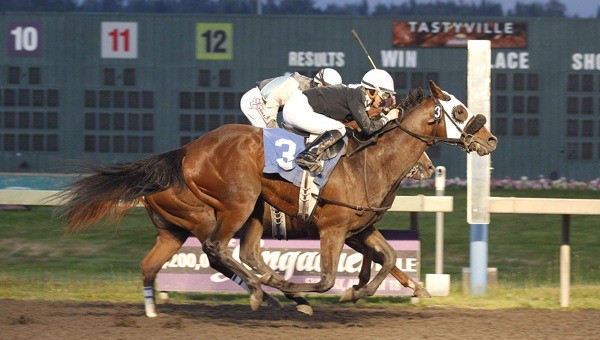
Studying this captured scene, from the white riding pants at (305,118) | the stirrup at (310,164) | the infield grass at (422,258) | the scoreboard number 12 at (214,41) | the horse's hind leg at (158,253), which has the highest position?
the scoreboard number 12 at (214,41)

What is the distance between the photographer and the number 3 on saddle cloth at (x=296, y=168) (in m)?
6.77

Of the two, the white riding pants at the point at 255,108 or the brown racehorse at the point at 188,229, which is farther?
the white riding pants at the point at 255,108

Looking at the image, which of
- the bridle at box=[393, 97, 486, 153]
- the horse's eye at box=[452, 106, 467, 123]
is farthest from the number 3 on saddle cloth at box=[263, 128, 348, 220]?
the horse's eye at box=[452, 106, 467, 123]

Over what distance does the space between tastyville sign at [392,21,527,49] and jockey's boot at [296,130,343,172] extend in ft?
26.0

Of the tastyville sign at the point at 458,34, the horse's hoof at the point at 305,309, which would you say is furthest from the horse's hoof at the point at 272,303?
the tastyville sign at the point at 458,34

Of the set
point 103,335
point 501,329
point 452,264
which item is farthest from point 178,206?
point 452,264

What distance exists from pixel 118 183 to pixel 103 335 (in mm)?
1209

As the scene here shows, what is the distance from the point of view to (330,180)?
682 cm

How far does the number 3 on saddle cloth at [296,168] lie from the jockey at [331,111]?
6cm

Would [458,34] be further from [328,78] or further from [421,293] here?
[421,293]

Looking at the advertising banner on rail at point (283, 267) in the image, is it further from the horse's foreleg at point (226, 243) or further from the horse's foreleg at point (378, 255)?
the horse's foreleg at point (226, 243)

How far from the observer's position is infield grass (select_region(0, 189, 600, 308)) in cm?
832

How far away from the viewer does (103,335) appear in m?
6.48

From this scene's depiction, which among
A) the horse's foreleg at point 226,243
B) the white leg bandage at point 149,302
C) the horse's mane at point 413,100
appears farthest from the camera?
the white leg bandage at point 149,302
